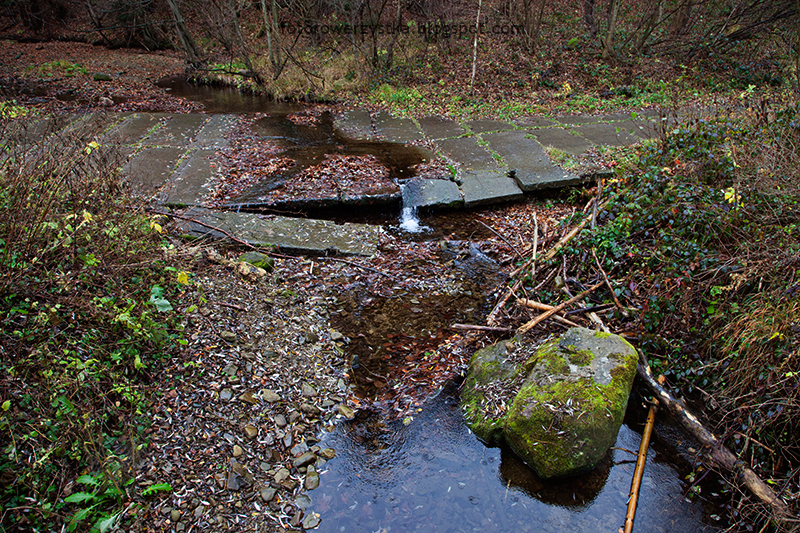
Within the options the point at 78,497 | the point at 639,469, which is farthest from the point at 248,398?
the point at 639,469

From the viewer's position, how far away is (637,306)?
383cm

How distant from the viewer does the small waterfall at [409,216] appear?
592 cm

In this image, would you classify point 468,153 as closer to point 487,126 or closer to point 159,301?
point 487,126

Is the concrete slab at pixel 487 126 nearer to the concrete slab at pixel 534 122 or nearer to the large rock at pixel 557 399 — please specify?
the concrete slab at pixel 534 122

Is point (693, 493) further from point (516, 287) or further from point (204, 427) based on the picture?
point (204, 427)

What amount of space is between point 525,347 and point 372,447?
4.65ft

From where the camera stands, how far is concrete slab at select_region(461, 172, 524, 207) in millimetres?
6227

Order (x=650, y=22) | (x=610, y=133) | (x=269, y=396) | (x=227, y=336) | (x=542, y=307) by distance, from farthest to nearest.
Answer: (x=650, y=22), (x=610, y=133), (x=542, y=307), (x=227, y=336), (x=269, y=396)

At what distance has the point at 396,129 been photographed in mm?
8453

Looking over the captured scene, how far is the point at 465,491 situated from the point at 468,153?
5462mm

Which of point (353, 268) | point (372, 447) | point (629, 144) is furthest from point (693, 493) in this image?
point (629, 144)

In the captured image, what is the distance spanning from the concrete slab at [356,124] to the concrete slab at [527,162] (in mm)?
2040

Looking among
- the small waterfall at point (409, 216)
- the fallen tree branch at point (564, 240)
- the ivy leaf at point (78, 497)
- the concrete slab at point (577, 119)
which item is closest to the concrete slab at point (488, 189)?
the small waterfall at point (409, 216)

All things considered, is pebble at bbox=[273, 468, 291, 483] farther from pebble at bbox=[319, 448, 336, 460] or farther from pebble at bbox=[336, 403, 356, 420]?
pebble at bbox=[336, 403, 356, 420]
